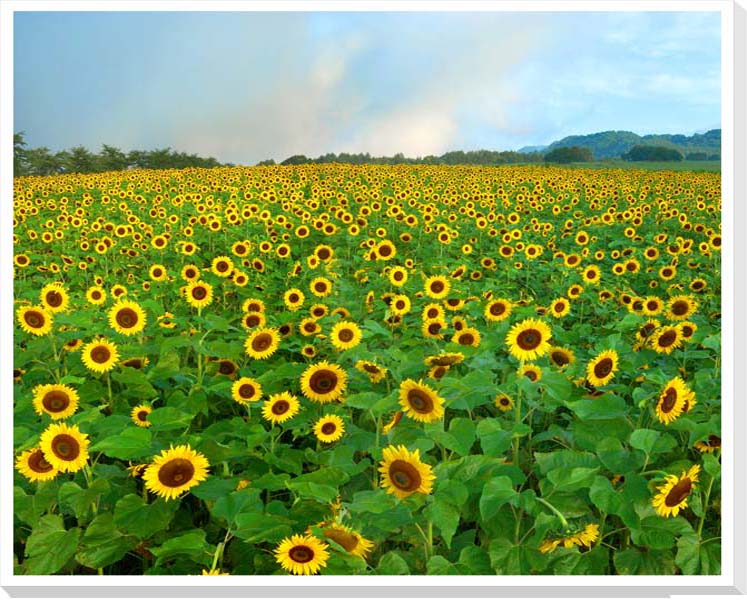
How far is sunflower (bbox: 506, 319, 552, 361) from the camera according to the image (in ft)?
8.61

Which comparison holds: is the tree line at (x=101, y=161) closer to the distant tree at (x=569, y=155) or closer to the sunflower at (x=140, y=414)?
the distant tree at (x=569, y=155)

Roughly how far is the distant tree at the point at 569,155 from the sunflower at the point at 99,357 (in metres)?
27.6

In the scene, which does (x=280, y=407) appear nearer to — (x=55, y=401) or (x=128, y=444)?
(x=128, y=444)

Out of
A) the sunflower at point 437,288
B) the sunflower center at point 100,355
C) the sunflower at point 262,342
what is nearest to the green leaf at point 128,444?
the sunflower center at point 100,355

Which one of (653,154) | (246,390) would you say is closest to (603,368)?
(246,390)

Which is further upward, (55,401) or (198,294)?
(198,294)

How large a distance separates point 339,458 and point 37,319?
7.33 ft

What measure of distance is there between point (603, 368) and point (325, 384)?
138 cm

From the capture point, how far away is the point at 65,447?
226 cm

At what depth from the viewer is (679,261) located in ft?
26.1

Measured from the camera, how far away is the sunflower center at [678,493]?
1832mm
